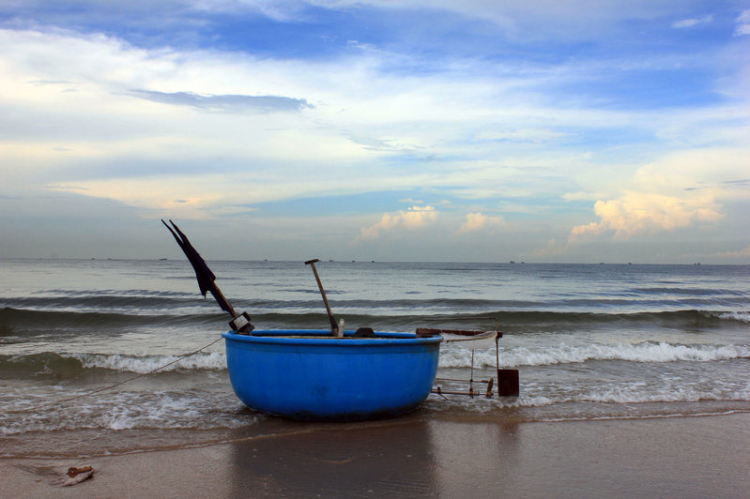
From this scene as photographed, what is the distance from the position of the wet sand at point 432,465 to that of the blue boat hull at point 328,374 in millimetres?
254

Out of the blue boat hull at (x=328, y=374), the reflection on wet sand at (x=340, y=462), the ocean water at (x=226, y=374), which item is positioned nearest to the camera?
the reflection on wet sand at (x=340, y=462)

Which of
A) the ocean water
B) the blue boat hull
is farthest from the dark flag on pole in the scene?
the ocean water

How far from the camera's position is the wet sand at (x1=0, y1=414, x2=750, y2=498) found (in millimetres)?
4094

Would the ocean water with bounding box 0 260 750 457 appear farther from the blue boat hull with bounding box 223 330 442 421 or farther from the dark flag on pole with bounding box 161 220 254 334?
the dark flag on pole with bounding box 161 220 254 334

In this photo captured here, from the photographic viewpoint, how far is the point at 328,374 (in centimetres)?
549

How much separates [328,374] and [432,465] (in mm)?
1416

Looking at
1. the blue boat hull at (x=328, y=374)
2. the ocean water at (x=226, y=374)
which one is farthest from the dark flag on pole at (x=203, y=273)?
the ocean water at (x=226, y=374)

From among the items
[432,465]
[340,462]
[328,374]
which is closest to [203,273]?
[328,374]

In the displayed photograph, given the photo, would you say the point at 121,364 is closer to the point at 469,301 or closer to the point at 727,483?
the point at 727,483

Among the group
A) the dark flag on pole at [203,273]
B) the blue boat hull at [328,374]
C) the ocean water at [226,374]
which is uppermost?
the dark flag on pole at [203,273]

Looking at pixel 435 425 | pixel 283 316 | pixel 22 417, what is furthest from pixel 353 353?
pixel 283 316

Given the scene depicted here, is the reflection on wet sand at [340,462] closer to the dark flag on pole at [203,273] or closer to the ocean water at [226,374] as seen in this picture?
the ocean water at [226,374]

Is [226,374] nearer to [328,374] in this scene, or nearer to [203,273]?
[203,273]

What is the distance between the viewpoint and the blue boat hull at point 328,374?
18.0ft
